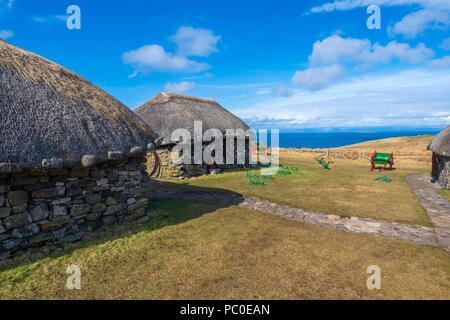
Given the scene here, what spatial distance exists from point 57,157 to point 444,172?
16169mm

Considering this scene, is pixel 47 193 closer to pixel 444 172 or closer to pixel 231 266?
pixel 231 266

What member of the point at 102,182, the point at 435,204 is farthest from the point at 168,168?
the point at 435,204

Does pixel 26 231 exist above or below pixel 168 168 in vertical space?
below

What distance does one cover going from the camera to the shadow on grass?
5.14 meters

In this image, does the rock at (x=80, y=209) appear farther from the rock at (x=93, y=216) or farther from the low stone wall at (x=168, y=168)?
the low stone wall at (x=168, y=168)

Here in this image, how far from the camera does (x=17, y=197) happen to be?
5020 mm

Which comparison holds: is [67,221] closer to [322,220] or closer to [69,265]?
[69,265]

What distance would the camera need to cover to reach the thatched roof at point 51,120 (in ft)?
16.5

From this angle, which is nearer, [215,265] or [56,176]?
[215,265]

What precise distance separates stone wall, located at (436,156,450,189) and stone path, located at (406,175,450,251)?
0.39 meters

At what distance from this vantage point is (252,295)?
13.4 ft

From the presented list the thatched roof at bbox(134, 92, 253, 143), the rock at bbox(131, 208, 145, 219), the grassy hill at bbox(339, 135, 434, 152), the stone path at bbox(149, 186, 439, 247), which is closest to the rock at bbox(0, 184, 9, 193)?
the rock at bbox(131, 208, 145, 219)
